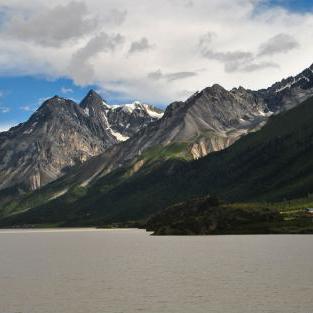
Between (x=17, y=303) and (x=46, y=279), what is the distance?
109ft

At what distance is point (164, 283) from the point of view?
107750 mm

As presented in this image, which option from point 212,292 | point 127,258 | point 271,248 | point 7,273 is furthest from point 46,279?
point 271,248

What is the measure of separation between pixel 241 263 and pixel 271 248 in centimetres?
4741

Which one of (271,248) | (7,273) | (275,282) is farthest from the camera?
(271,248)

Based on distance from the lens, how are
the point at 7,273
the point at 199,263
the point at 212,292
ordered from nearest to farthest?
the point at 212,292 < the point at 7,273 < the point at 199,263

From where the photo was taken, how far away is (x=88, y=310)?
264 feet

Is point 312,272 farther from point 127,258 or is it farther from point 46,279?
point 127,258

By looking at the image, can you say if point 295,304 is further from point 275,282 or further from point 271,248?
point 271,248

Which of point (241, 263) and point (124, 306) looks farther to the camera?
point (241, 263)

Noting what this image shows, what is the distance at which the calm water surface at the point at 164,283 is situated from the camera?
8244cm

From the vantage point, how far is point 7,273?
13438 cm

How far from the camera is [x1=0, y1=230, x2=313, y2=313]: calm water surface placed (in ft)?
270

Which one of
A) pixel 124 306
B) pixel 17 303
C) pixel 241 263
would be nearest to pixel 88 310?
pixel 124 306

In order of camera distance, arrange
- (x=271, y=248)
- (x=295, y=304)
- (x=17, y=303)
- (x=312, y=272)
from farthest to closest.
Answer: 1. (x=271, y=248)
2. (x=312, y=272)
3. (x=17, y=303)
4. (x=295, y=304)
